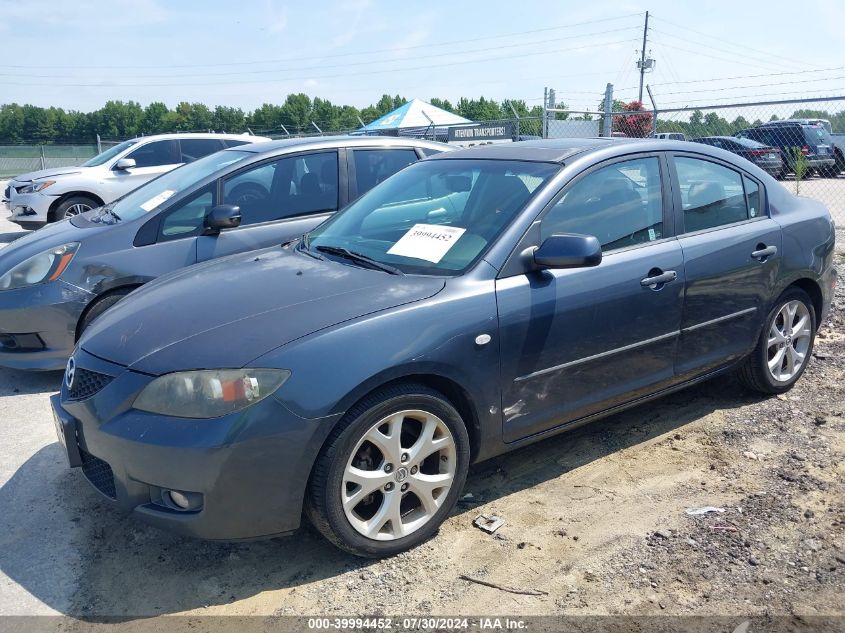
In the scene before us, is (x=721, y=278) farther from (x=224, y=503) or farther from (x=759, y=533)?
(x=224, y=503)

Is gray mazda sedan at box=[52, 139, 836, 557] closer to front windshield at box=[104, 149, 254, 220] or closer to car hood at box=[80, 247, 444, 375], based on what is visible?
car hood at box=[80, 247, 444, 375]

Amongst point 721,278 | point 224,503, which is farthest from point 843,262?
point 224,503

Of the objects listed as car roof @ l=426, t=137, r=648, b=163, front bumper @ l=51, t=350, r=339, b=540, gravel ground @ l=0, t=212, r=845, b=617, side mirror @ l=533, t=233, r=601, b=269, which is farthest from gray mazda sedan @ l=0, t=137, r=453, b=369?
side mirror @ l=533, t=233, r=601, b=269

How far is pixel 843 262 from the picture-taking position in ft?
26.0

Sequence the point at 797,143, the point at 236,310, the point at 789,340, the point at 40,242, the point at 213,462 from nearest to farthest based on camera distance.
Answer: the point at 213,462 < the point at 236,310 < the point at 789,340 < the point at 40,242 < the point at 797,143

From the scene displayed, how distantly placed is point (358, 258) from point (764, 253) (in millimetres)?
2389

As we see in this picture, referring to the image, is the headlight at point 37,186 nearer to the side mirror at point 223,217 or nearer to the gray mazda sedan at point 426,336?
the side mirror at point 223,217

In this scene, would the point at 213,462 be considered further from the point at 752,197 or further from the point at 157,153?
the point at 157,153

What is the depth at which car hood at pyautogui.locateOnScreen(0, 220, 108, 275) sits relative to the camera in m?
5.09

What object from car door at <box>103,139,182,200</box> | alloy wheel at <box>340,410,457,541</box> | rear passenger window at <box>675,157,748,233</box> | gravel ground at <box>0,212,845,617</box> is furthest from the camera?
car door at <box>103,139,182,200</box>

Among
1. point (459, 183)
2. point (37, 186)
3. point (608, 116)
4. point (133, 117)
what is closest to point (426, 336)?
point (459, 183)

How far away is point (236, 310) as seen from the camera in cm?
305

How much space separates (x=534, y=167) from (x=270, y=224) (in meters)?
2.49

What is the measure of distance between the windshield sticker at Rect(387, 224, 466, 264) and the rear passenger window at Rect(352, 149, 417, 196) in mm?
2409
